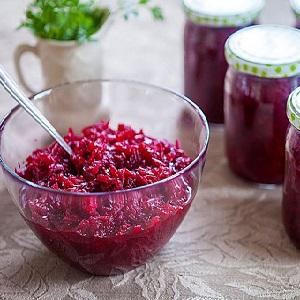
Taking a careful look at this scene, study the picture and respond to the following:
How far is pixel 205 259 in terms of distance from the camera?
43.7 inches

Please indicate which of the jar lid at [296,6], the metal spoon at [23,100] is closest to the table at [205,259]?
the metal spoon at [23,100]

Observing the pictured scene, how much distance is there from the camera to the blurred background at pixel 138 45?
1.55 m

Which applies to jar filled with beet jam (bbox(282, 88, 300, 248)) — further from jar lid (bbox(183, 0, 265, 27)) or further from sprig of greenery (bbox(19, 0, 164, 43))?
sprig of greenery (bbox(19, 0, 164, 43))

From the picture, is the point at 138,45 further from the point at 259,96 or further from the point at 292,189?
the point at 292,189

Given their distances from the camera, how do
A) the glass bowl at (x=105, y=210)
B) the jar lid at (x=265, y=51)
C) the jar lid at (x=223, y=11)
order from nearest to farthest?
the glass bowl at (x=105, y=210) → the jar lid at (x=265, y=51) → the jar lid at (x=223, y=11)

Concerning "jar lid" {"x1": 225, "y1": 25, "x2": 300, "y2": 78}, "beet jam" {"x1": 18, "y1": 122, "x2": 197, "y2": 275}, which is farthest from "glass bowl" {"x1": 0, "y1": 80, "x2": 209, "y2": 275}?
"jar lid" {"x1": 225, "y1": 25, "x2": 300, "y2": 78}

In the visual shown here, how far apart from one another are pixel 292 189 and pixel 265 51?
25cm

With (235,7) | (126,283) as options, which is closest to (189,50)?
(235,7)

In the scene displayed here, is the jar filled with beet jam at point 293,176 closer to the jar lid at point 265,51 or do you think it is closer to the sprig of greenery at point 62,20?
the jar lid at point 265,51

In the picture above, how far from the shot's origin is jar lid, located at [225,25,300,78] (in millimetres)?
1144

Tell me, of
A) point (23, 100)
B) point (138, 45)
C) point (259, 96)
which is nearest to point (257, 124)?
point (259, 96)

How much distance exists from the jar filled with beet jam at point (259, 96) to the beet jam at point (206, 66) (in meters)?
0.10

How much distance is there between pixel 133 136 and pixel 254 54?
0.81 feet

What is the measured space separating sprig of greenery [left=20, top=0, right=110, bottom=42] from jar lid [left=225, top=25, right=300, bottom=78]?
29 cm
